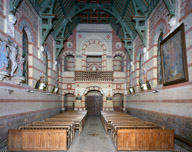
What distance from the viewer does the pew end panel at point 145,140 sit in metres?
6.81

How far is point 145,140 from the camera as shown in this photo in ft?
22.4

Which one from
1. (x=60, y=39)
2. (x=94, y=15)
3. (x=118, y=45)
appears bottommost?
(x=60, y=39)

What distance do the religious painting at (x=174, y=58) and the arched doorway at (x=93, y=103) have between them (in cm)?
1373

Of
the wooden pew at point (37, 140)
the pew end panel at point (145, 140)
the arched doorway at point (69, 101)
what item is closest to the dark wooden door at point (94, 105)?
the arched doorway at point (69, 101)

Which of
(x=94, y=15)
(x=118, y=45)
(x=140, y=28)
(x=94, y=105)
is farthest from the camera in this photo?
(x=94, y=105)

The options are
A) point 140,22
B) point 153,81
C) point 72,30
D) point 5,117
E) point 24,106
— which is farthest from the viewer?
point 72,30

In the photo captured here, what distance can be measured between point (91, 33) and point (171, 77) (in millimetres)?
14384

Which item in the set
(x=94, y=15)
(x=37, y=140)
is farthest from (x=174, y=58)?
(x=94, y=15)

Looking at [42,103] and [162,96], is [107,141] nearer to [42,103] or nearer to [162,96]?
[162,96]

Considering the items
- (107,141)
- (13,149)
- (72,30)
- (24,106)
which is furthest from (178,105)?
(72,30)

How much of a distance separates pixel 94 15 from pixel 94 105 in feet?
32.0

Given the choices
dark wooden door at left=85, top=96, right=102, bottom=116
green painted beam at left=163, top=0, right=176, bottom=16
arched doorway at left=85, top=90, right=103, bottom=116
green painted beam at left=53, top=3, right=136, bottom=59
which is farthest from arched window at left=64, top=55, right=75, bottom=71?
green painted beam at left=163, top=0, right=176, bottom=16

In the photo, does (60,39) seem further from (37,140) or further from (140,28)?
(37,140)

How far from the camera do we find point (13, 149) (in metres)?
6.69
